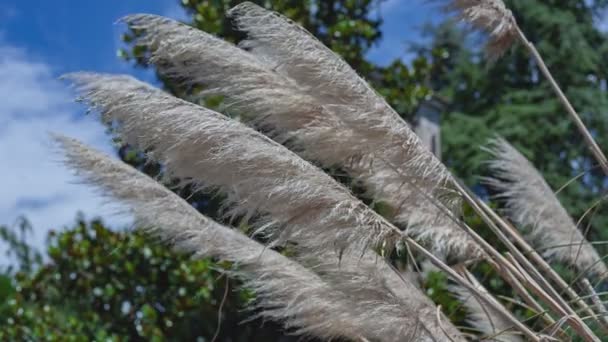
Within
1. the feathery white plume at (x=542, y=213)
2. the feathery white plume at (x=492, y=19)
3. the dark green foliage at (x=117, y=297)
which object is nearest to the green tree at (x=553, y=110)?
the dark green foliage at (x=117, y=297)

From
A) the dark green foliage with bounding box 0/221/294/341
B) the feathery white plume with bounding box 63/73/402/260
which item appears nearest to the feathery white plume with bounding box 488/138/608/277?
the feathery white plume with bounding box 63/73/402/260

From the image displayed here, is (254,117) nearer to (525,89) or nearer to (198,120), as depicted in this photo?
(198,120)

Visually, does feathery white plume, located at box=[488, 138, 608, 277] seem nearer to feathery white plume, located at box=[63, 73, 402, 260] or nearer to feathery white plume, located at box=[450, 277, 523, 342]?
feathery white plume, located at box=[450, 277, 523, 342]

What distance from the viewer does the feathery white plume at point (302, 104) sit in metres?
1.68

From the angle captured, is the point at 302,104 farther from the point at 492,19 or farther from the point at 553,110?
the point at 553,110

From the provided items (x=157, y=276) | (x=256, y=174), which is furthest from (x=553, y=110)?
(x=256, y=174)

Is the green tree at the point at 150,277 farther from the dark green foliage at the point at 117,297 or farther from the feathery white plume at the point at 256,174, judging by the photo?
the feathery white plume at the point at 256,174

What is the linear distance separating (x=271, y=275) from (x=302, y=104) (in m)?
0.34

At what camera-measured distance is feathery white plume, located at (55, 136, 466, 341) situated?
1690 millimetres

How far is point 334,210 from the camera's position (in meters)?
1.54

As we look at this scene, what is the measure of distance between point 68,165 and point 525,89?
30.1ft

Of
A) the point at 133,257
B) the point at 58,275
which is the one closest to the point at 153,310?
the point at 133,257

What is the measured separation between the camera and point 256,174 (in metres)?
1.54

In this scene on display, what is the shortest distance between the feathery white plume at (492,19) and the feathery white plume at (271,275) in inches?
26.4
